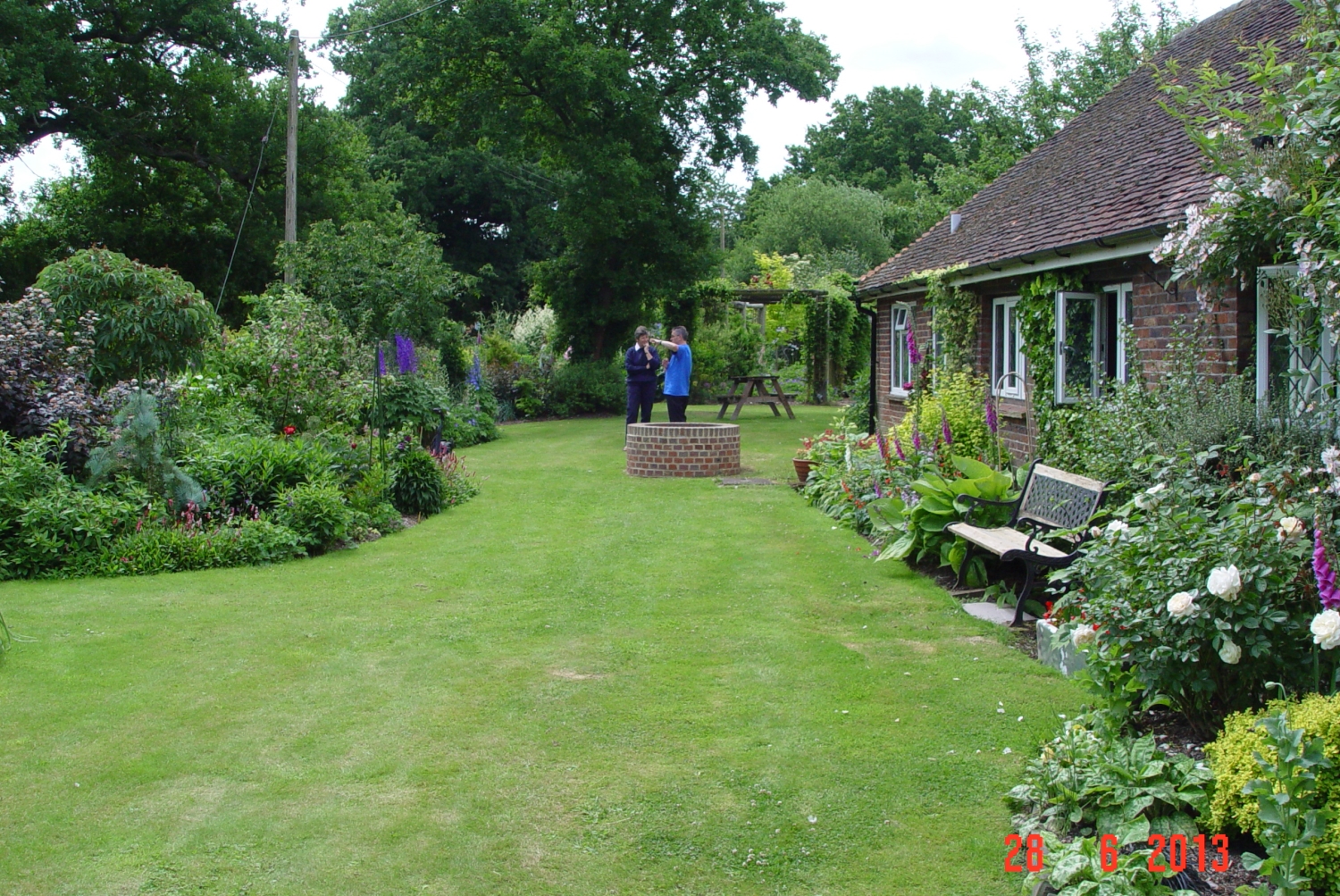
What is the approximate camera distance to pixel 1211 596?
3939 mm

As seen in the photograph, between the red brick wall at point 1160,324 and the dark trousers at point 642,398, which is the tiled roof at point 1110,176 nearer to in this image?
the red brick wall at point 1160,324

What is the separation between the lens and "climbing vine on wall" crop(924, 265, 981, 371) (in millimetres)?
12688

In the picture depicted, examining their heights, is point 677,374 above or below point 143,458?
above

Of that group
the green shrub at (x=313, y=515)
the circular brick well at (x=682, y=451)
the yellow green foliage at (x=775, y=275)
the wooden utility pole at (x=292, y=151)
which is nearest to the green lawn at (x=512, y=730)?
the green shrub at (x=313, y=515)

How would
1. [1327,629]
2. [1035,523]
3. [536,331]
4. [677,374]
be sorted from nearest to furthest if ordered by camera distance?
1. [1327,629]
2. [1035,523]
3. [677,374]
4. [536,331]

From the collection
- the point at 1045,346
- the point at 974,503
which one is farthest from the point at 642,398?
the point at 974,503

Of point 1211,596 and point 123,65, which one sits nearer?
point 1211,596

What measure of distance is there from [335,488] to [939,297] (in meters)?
7.57

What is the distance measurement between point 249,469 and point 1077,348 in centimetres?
783

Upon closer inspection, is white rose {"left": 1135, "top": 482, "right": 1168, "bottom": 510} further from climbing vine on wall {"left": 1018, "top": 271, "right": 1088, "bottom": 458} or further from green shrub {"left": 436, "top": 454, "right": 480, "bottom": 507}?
green shrub {"left": 436, "top": 454, "right": 480, "bottom": 507}

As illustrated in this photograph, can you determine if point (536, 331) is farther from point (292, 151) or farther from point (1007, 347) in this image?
point (1007, 347)

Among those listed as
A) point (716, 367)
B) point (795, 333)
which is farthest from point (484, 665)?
point (795, 333)

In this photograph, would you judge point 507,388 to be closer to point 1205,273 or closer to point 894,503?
point 894,503

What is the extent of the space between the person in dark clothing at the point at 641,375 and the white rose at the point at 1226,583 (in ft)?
43.4
